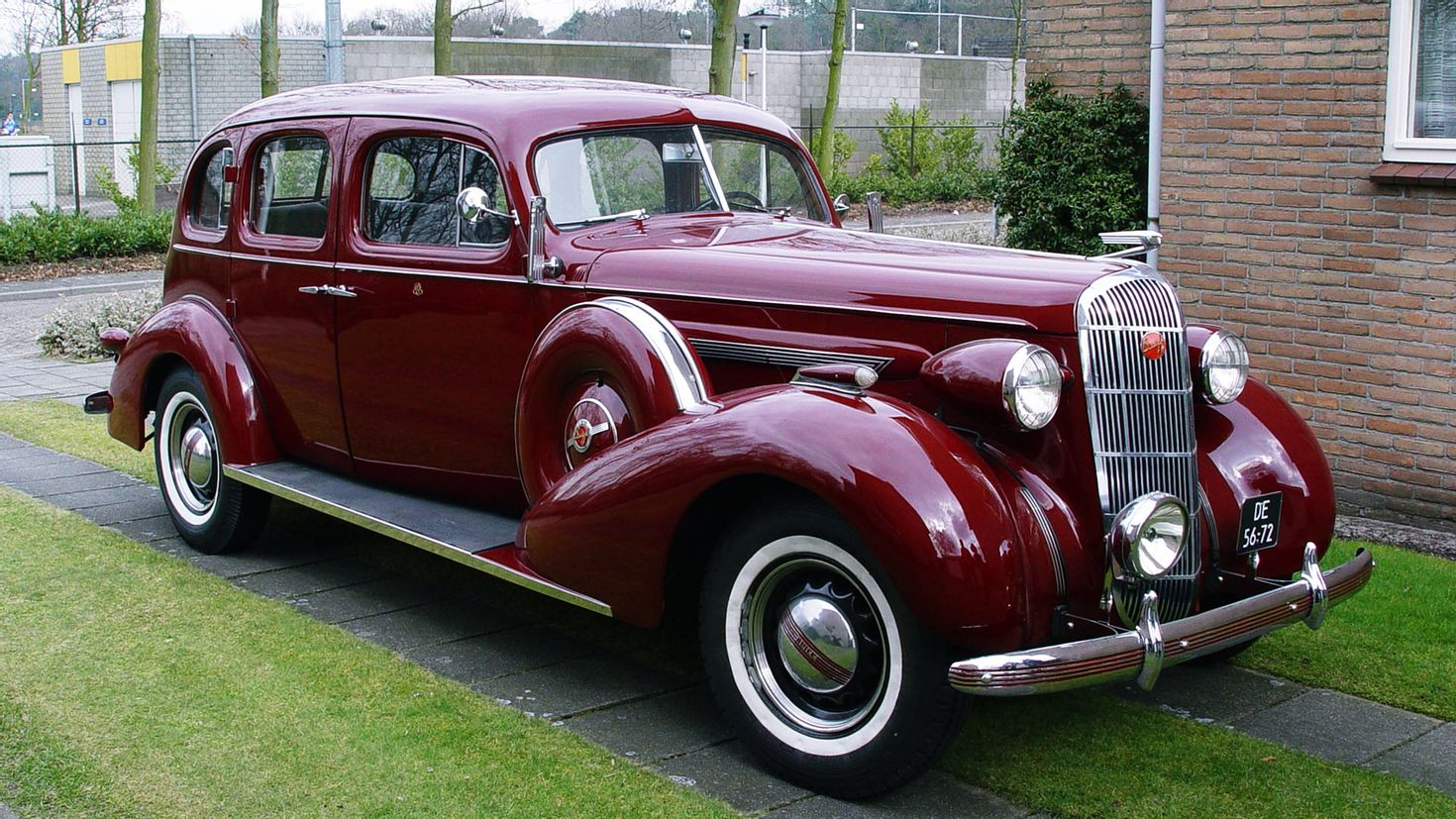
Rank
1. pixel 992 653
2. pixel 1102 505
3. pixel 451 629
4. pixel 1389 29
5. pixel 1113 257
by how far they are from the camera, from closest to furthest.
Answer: pixel 992 653 → pixel 1102 505 → pixel 1113 257 → pixel 451 629 → pixel 1389 29

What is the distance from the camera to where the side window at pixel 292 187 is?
5887mm

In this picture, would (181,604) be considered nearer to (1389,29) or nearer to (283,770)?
(283,770)

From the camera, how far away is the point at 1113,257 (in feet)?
15.0

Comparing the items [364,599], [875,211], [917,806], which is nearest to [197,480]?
[364,599]

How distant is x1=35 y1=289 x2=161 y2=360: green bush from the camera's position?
40.1ft

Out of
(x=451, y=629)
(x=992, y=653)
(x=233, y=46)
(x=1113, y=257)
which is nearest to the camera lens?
(x=992, y=653)

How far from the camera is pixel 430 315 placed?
5363mm

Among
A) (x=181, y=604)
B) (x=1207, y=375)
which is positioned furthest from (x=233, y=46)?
(x=1207, y=375)

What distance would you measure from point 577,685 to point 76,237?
17.7m

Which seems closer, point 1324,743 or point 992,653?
point 992,653

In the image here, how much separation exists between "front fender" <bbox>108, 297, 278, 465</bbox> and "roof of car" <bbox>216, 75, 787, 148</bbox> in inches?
38.2

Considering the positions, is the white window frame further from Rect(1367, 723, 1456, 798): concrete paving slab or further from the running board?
the running board

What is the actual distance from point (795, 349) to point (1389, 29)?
4118mm

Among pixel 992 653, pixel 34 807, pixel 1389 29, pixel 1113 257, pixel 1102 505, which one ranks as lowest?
pixel 34 807
